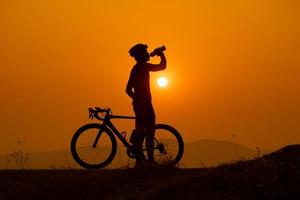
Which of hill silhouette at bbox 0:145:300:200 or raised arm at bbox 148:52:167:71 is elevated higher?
raised arm at bbox 148:52:167:71

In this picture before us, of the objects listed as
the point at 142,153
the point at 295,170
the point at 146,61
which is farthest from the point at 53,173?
the point at 295,170

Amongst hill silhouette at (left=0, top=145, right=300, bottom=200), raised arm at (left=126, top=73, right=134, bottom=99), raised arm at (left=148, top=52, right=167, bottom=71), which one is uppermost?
raised arm at (left=148, top=52, right=167, bottom=71)

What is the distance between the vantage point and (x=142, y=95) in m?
14.6

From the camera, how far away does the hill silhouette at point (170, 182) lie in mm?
10609

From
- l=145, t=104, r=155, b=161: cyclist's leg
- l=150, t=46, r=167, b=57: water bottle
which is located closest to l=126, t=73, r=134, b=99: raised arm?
l=145, t=104, r=155, b=161: cyclist's leg

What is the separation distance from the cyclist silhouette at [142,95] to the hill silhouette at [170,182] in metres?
1.32

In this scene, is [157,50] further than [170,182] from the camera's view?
Yes

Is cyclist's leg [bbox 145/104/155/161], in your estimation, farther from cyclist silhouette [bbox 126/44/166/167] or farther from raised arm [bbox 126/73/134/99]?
raised arm [bbox 126/73/134/99]

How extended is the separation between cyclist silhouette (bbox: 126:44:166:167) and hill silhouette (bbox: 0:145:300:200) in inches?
52.0

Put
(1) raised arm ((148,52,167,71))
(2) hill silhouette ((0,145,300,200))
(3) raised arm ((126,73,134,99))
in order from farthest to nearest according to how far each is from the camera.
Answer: (3) raised arm ((126,73,134,99)), (1) raised arm ((148,52,167,71)), (2) hill silhouette ((0,145,300,200))

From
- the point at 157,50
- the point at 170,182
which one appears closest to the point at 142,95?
the point at 157,50

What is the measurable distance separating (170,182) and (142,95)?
3.38 metres

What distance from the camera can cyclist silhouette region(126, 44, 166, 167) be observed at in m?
14.6

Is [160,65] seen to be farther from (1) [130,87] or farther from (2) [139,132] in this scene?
(2) [139,132]
